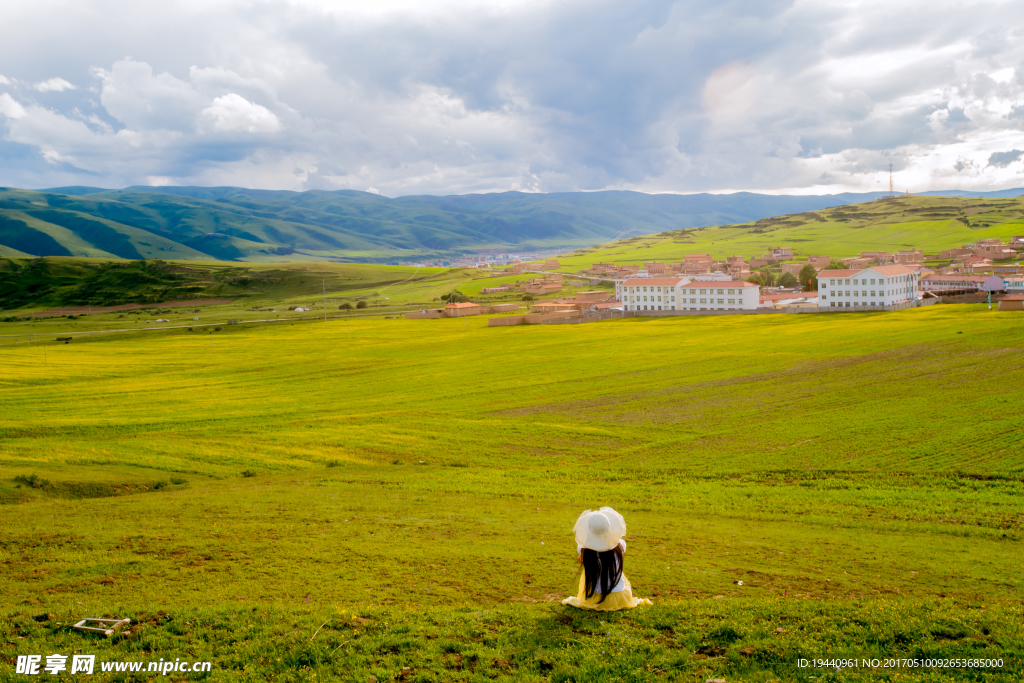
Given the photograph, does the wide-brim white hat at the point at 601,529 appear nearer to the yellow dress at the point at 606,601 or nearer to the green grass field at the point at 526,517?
the yellow dress at the point at 606,601

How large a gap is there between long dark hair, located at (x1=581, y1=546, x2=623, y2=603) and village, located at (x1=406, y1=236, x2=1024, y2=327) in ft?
290

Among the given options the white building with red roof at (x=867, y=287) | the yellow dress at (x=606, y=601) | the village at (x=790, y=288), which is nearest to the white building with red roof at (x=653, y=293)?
the village at (x=790, y=288)

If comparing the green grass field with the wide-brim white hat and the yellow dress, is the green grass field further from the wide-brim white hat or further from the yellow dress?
the wide-brim white hat

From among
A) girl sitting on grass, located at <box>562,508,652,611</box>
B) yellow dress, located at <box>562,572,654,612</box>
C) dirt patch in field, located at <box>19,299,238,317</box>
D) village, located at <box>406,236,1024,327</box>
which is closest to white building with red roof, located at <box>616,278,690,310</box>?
village, located at <box>406,236,1024,327</box>

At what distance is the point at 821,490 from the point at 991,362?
32.8 meters

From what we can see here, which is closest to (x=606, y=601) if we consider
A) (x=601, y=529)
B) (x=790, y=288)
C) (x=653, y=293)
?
(x=601, y=529)

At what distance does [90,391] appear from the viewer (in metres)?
54.7

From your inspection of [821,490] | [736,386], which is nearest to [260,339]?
[736,386]

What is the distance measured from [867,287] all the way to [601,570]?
Answer: 105m

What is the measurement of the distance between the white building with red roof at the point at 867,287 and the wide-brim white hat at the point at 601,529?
337 feet

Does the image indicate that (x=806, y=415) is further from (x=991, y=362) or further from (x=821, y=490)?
(x=991, y=362)

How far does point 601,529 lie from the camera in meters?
11.4

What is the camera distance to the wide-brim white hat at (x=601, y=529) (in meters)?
11.3

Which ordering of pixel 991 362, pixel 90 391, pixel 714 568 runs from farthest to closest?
1. pixel 90 391
2. pixel 991 362
3. pixel 714 568
